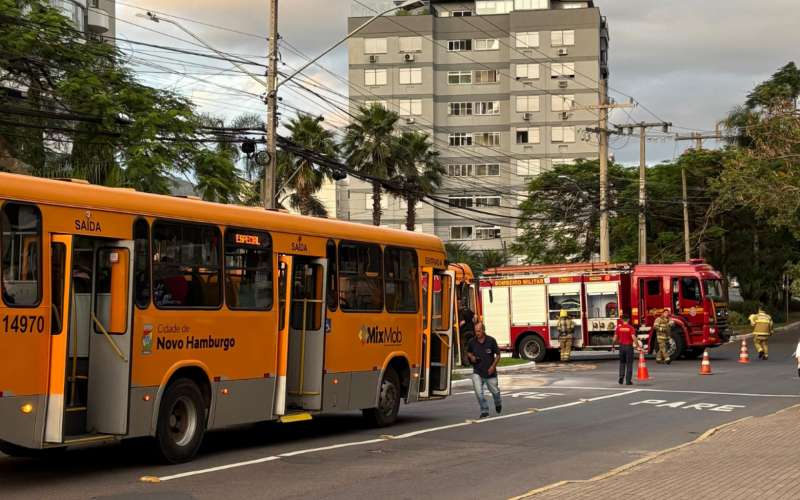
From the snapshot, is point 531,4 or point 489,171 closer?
point 489,171

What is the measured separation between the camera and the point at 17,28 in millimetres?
25047

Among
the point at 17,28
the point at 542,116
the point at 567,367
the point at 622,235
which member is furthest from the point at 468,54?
the point at 17,28

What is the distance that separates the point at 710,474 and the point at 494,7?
79.4 m

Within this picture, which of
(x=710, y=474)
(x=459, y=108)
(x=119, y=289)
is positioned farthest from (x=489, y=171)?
(x=119, y=289)

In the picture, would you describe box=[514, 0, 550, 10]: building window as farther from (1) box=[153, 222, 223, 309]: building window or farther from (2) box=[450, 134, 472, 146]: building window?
(1) box=[153, 222, 223, 309]: building window

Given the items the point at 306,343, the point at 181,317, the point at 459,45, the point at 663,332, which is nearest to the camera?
the point at 181,317

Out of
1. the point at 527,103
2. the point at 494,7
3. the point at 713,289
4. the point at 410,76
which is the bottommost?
the point at 713,289

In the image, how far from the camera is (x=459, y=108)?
83.6 metres

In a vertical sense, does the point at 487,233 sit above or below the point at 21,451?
above

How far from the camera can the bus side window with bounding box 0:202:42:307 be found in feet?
29.9

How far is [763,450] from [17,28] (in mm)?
21351

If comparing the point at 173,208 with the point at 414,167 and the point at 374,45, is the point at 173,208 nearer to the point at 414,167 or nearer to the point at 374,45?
the point at 414,167

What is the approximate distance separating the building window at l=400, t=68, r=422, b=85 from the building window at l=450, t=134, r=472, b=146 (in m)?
5.70

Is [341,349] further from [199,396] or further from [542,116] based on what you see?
[542,116]
